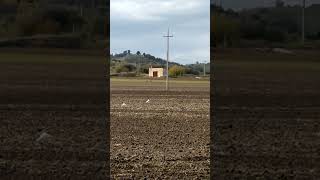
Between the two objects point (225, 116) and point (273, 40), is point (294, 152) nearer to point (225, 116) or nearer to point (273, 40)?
point (273, 40)

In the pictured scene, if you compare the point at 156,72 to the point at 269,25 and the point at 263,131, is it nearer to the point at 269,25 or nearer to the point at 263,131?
the point at 263,131

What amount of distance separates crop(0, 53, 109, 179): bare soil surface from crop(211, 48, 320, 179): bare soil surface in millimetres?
789

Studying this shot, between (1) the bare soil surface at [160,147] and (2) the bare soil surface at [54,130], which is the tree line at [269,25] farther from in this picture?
(1) the bare soil surface at [160,147]

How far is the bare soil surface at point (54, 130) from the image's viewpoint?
3088 millimetres

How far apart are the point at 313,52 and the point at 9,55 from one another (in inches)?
70.7

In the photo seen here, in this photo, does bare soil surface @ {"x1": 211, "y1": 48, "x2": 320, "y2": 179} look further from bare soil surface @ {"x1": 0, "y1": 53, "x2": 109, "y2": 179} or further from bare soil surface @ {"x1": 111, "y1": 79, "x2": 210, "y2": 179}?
bare soil surface @ {"x1": 0, "y1": 53, "x2": 109, "y2": 179}

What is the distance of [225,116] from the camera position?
7.38 metres

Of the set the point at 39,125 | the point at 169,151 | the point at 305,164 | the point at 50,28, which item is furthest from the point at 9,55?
the point at 39,125

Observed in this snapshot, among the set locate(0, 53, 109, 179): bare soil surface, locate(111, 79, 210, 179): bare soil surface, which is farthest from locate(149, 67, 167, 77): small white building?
locate(111, 79, 210, 179): bare soil surface

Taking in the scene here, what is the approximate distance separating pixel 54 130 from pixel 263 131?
7.27 feet

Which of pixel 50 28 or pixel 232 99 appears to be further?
pixel 232 99

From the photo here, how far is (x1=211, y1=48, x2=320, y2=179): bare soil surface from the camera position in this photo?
10.7 ft

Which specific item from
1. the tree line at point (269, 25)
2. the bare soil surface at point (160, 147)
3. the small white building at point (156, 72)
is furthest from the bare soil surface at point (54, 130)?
the small white building at point (156, 72)

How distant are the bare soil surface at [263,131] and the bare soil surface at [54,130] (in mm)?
789
